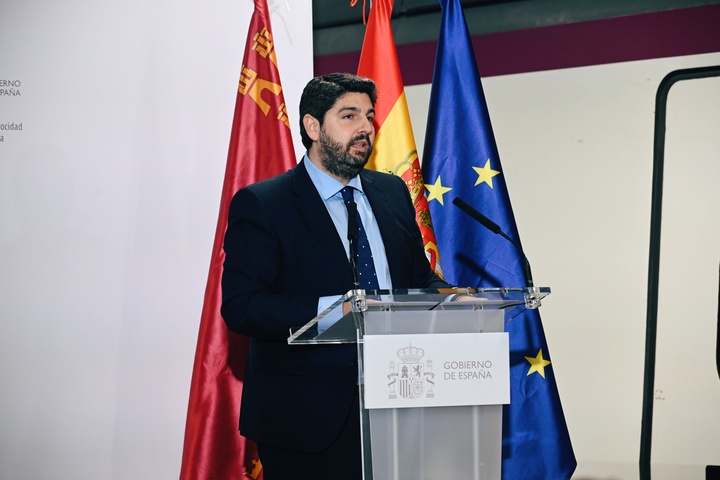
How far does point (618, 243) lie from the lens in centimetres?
312

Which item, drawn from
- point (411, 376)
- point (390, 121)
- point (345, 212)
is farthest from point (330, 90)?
point (411, 376)

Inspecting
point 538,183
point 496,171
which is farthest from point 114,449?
point 538,183

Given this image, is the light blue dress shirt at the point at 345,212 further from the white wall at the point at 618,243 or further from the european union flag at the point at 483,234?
the white wall at the point at 618,243

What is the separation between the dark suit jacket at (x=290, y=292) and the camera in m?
1.75

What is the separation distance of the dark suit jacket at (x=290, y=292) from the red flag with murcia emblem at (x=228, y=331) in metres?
0.68

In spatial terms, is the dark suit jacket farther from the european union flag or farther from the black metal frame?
the black metal frame

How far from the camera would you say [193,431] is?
2.59 metres

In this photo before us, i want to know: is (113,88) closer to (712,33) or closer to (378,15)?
(378,15)

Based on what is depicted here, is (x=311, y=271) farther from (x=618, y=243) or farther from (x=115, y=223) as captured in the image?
(x=618, y=243)

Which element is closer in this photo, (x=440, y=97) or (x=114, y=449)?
(x=440, y=97)

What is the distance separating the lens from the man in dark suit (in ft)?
5.76

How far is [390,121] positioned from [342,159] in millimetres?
772

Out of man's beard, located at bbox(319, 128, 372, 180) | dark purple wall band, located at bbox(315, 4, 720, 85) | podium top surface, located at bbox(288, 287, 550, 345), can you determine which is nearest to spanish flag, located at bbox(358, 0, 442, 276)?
dark purple wall band, located at bbox(315, 4, 720, 85)

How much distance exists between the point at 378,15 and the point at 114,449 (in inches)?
81.0
